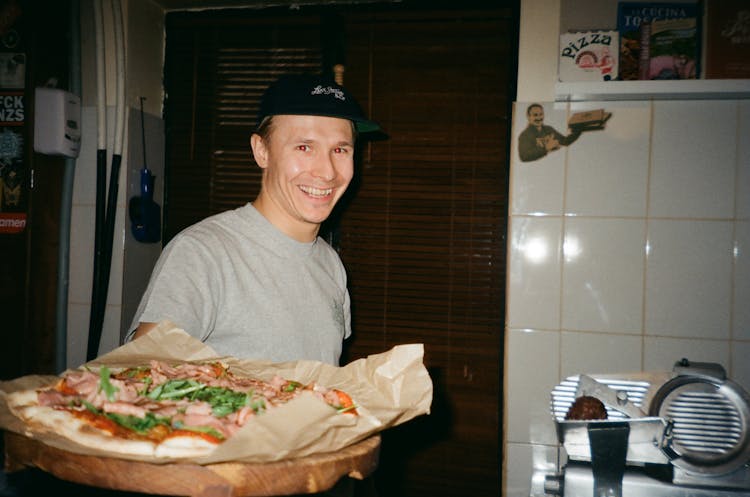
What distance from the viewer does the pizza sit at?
0.93 meters

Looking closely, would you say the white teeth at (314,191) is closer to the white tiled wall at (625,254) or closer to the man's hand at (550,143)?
the white tiled wall at (625,254)

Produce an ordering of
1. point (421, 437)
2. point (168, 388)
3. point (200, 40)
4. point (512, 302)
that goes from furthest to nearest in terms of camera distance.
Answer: point (200, 40) → point (421, 437) → point (512, 302) → point (168, 388)

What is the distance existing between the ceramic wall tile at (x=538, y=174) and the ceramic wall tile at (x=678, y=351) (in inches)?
26.1

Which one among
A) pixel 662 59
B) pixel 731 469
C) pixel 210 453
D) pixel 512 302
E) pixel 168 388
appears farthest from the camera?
pixel 512 302

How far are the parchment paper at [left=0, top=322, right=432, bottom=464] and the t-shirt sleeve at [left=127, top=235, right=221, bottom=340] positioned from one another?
4cm

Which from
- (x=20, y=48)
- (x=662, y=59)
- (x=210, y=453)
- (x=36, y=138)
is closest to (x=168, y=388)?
(x=210, y=453)

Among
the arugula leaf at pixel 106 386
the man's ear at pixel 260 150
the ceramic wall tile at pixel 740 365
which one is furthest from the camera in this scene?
the ceramic wall tile at pixel 740 365

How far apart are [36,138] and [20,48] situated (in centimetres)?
41

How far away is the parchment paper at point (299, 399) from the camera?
875 mm

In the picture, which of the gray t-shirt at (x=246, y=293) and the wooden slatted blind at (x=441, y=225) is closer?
the gray t-shirt at (x=246, y=293)

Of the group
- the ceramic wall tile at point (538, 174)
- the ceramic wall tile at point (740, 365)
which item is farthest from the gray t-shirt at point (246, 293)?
the ceramic wall tile at point (740, 365)

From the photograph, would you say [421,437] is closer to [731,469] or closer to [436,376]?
[436,376]

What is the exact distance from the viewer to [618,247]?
2.05m

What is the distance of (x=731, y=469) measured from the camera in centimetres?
135
